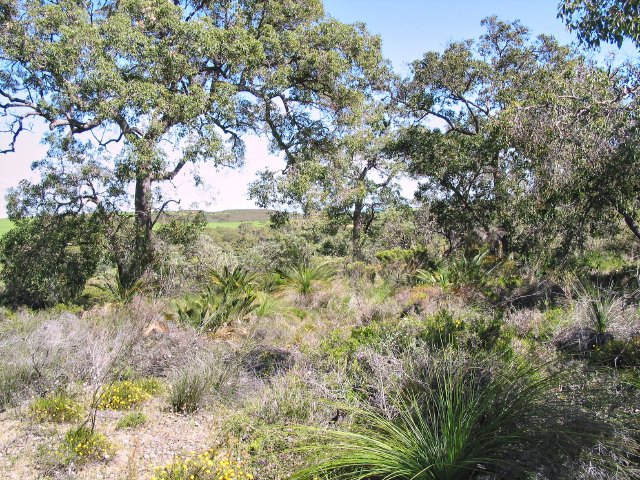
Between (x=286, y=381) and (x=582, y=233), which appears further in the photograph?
(x=582, y=233)

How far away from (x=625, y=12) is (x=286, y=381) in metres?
5.34

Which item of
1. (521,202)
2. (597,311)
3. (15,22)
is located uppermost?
(15,22)

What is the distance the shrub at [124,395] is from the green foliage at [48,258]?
776 cm

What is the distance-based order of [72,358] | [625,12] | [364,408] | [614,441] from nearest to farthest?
[614,441] → [364,408] → [625,12] → [72,358]

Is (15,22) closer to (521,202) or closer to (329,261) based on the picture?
(329,261)

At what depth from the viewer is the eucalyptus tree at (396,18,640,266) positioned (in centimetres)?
704

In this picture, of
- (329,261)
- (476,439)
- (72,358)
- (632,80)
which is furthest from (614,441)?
(329,261)

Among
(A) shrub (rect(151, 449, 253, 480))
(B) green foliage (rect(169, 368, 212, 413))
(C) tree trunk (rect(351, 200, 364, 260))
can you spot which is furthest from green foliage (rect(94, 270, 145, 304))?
(C) tree trunk (rect(351, 200, 364, 260))

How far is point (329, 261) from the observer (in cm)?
1480

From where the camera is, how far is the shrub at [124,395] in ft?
17.7

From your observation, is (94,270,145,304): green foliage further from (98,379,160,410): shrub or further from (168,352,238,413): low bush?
(168,352,238,413): low bush

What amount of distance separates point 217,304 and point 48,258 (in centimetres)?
569

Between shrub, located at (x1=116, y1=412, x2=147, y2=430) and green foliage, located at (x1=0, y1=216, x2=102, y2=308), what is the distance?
28.5 feet

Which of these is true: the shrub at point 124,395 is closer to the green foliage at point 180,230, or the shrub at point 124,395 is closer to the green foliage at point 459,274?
the green foliage at point 459,274
